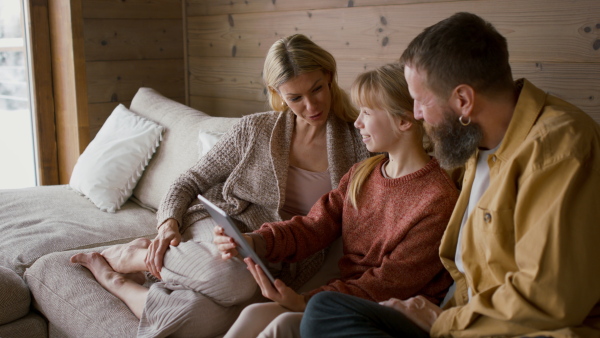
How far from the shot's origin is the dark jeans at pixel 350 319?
1254 millimetres

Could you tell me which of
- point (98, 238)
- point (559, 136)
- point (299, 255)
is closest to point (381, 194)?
point (299, 255)

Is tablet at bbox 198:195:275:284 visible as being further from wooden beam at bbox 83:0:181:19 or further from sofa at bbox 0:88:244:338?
wooden beam at bbox 83:0:181:19

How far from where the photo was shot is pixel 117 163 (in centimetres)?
261

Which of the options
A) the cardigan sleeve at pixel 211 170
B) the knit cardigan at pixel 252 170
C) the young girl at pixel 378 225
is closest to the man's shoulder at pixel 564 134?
the young girl at pixel 378 225

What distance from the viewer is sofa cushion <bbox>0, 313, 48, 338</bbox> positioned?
1893mm

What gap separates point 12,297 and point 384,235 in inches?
44.5

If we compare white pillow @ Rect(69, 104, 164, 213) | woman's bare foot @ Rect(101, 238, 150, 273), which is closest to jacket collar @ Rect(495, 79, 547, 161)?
woman's bare foot @ Rect(101, 238, 150, 273)

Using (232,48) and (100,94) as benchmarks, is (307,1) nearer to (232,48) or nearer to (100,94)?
(232,48)

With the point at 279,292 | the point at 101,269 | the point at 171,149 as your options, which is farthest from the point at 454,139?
the point at 171,149

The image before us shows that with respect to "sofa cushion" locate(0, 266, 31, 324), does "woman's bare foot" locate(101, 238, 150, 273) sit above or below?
above

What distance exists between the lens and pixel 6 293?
6.17 feet

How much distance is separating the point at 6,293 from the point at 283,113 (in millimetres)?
996

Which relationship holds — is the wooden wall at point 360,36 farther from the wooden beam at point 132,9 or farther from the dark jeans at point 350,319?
the dark jeans at point 350,319

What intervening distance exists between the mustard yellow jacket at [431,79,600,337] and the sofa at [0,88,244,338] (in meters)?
0.91
